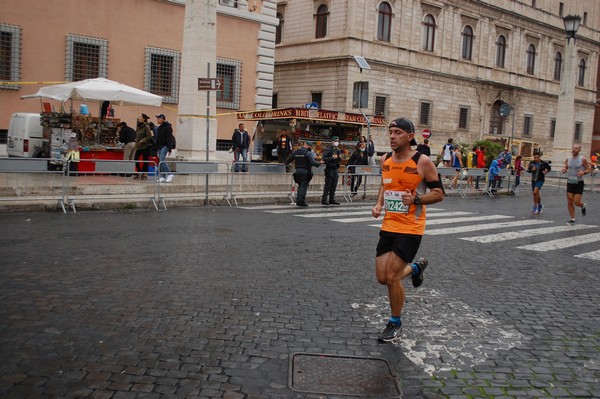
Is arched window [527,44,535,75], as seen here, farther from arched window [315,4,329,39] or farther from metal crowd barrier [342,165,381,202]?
metal crowd barrier [342,165,381,202]

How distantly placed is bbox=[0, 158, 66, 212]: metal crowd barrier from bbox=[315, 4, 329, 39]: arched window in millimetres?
27787

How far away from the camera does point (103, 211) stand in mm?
13734

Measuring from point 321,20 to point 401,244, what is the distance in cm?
3529

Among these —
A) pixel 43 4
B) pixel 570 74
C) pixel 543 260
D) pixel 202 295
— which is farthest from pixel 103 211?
pixel 570 74

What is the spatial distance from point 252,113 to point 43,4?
9.03m

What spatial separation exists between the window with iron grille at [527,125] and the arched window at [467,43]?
8.49 metres

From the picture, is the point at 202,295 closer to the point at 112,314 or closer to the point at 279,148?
the point at 112,314

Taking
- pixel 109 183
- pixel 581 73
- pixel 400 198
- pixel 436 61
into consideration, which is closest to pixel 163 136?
pixel 109 183

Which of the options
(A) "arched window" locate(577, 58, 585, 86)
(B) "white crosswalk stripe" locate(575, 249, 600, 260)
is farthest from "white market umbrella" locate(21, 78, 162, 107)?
(A) "arched window" locate(577, 58, 585, 86)

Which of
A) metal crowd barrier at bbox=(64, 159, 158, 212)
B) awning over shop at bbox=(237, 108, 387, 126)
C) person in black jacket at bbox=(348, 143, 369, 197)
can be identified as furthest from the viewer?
awning over shop at bbox=(237, 108, 387, 126)

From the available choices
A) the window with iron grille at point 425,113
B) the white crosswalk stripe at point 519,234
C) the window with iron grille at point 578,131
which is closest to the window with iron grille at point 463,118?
the window with iron grille at point 425,113

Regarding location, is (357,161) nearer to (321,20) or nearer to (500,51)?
(321,20)

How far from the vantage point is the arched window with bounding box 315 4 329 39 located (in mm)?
38644

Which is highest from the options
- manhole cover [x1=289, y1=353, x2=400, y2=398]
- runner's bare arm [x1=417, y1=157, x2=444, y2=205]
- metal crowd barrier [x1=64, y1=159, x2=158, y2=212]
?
runner's bare arm [x1=417, y1=157, x2=444, y2=205]
